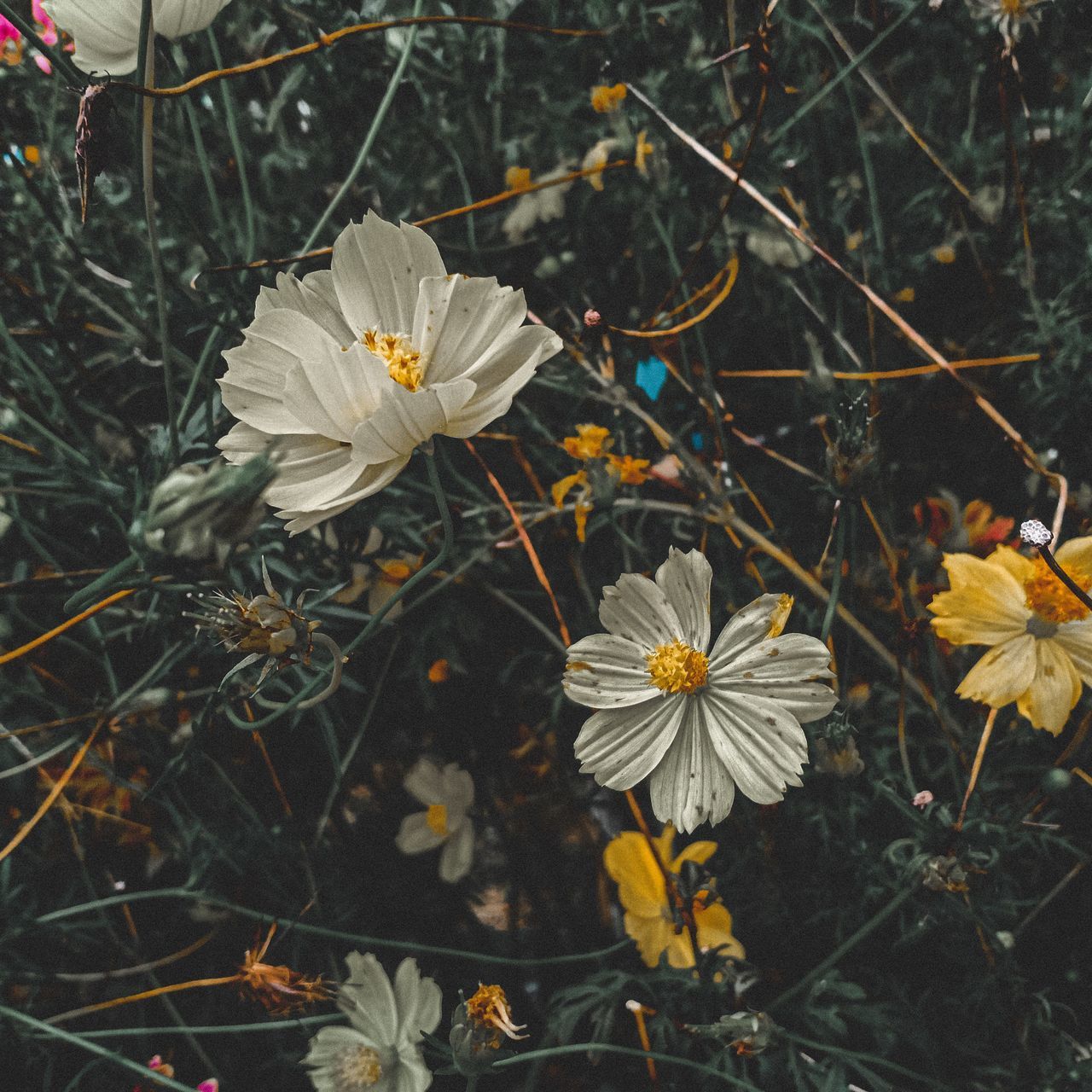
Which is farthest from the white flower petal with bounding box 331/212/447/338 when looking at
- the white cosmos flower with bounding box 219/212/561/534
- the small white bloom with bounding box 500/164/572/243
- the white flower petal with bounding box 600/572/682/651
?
the small white bloom with bounding box 500/164/572/243

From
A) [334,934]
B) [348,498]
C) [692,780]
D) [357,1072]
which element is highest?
[348,498]

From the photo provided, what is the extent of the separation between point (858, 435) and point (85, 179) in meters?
0.51

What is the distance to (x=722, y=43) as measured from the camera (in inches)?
31.7

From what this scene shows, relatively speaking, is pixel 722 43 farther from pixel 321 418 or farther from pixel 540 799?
pixel 540 799

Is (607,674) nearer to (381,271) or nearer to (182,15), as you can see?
(381,271)

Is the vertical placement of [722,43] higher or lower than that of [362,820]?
higher

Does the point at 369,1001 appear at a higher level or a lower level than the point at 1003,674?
lower

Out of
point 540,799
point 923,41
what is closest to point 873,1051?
point 540,799

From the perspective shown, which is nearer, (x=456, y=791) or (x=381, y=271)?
(x=381, y=271)

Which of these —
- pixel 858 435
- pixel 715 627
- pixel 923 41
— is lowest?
pixel 715 627

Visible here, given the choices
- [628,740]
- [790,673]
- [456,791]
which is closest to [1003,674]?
[790,673]

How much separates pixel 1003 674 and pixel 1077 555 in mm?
98

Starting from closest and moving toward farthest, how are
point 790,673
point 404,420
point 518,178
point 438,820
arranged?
point 404,420 < point 790,673 < point 438,820 < point 518,178

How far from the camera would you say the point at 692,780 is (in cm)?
58
